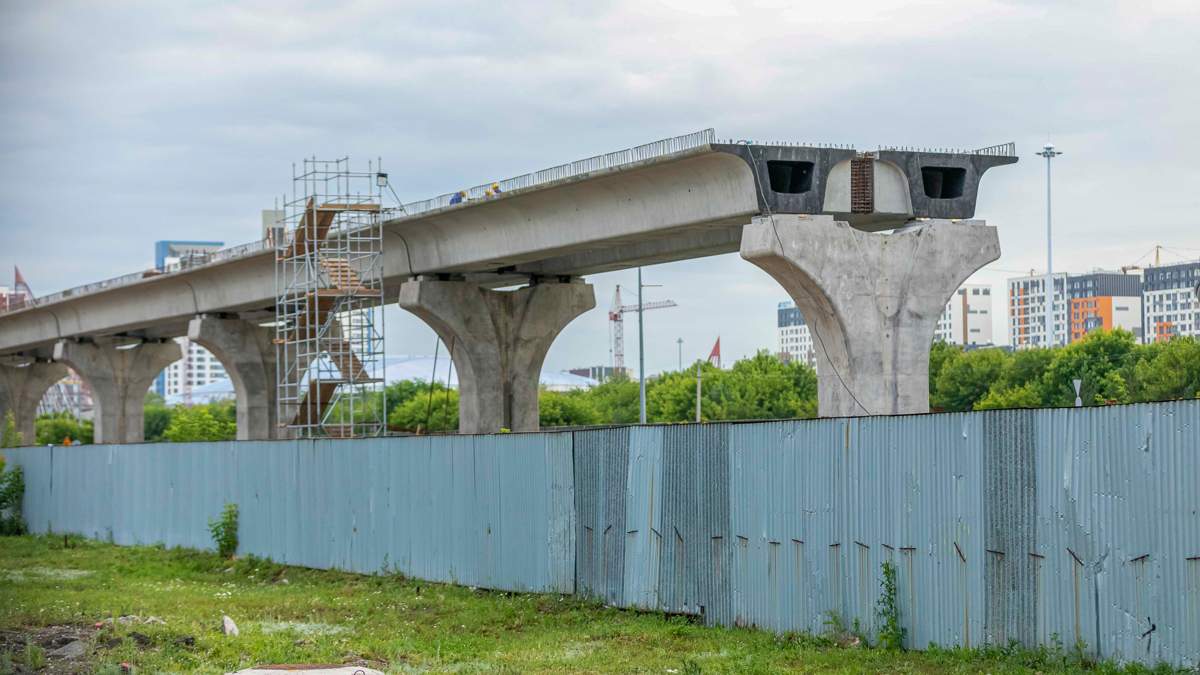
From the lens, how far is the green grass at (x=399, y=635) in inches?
601

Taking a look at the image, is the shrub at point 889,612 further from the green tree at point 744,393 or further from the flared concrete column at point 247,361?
the green tree at point 744,393

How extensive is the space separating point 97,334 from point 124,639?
60.0 metres

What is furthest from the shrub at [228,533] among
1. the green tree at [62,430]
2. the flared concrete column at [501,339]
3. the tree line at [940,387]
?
the green tree at [62,430]

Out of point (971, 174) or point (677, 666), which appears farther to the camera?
point (971, 174)

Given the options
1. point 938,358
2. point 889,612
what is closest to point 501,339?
point 889,612

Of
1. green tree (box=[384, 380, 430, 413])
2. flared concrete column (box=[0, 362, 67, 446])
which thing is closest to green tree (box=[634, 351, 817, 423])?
green tree (box=[384, 380, 430, 413])

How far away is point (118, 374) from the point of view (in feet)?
261

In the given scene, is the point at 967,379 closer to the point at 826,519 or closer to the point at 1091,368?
the point at 1091,368

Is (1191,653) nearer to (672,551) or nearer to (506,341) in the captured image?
(672,551)

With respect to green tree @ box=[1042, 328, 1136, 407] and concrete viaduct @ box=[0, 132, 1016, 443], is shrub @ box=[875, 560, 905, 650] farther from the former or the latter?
green tree @ box=[1042, 328, 1136, 407]

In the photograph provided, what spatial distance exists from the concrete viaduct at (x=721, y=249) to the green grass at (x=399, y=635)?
488 inches

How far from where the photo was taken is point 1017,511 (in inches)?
580

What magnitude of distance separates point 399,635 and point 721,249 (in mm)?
22081

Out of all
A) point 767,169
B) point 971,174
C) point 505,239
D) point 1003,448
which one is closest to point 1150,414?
point 1003,448
